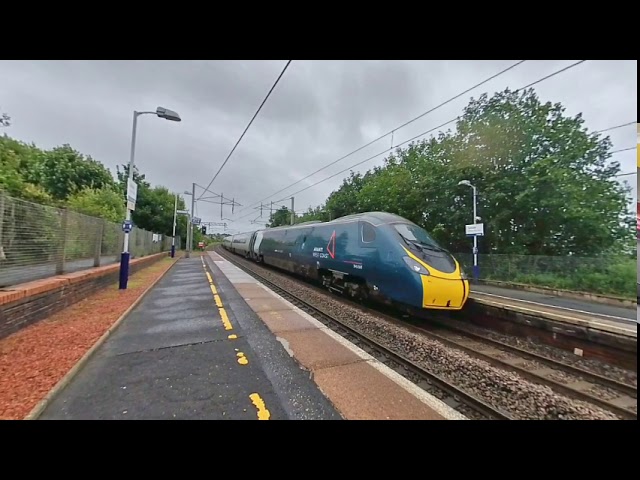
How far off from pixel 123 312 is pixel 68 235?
9.70ft

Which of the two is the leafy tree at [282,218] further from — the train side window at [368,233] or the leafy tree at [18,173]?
the train side window at [368,233]

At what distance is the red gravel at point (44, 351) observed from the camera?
2842 mm

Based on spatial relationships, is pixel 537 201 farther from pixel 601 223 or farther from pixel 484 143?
pixel 484 143

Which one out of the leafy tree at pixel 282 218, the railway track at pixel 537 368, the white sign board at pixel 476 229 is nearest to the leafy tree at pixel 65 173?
the railway track at pixel 537 368

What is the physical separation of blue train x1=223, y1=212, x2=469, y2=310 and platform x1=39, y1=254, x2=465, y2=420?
6.85 feet

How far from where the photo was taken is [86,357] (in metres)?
3.94

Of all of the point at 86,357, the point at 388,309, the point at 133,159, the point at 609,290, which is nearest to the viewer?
the point at 86,357

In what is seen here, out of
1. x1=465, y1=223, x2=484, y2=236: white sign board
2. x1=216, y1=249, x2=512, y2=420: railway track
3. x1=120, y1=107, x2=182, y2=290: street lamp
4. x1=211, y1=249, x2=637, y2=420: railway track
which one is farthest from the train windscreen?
x1=465, y1=223, x2=484, y2=236: white sign board

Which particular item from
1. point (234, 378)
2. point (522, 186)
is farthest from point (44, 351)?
point (522, 186)

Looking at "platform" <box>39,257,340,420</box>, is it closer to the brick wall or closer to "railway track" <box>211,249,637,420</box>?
the brick wall

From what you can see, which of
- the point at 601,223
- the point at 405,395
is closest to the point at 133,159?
the point at 405,395

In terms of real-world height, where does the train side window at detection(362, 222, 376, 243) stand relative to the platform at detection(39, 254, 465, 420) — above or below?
above

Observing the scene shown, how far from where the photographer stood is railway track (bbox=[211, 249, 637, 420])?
392 cm

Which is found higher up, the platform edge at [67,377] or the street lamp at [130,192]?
the street lamp at [130,192]
